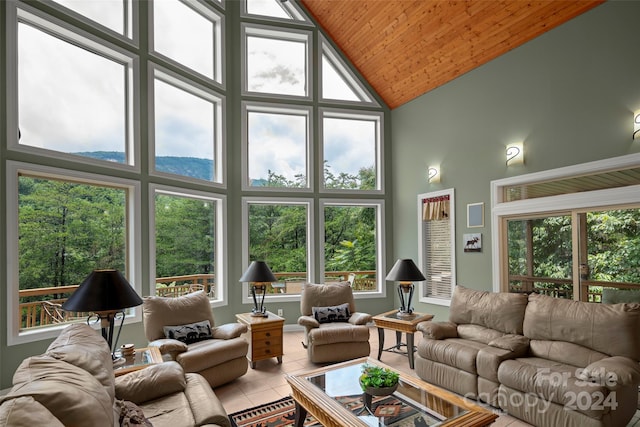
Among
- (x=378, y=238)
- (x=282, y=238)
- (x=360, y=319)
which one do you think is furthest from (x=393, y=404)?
(x=378, y=238)

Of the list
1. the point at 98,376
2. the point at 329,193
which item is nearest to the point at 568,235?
the point at 329,193

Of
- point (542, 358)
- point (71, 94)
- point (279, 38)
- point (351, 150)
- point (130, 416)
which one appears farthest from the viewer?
point (351, 150)

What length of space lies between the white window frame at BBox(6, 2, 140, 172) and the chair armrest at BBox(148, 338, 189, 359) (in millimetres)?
2231

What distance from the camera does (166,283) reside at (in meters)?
5.04

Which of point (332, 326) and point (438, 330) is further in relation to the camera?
point (332, 326)

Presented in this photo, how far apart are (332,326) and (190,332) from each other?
1686 millimetres

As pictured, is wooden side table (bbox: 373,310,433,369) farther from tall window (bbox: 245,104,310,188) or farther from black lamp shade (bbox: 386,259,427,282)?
tall window (bbox: 245,104,310,188)

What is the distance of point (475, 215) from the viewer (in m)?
5.36

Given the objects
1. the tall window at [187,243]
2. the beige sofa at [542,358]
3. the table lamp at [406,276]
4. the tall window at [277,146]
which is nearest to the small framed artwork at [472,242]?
the table lamp at [406,276]

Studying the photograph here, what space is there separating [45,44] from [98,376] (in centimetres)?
383

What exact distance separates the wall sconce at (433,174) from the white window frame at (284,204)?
2086 mm

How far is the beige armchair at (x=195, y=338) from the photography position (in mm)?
3477

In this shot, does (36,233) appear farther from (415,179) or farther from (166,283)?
(415,179)

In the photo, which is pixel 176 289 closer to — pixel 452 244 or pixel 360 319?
pixel 360 319
